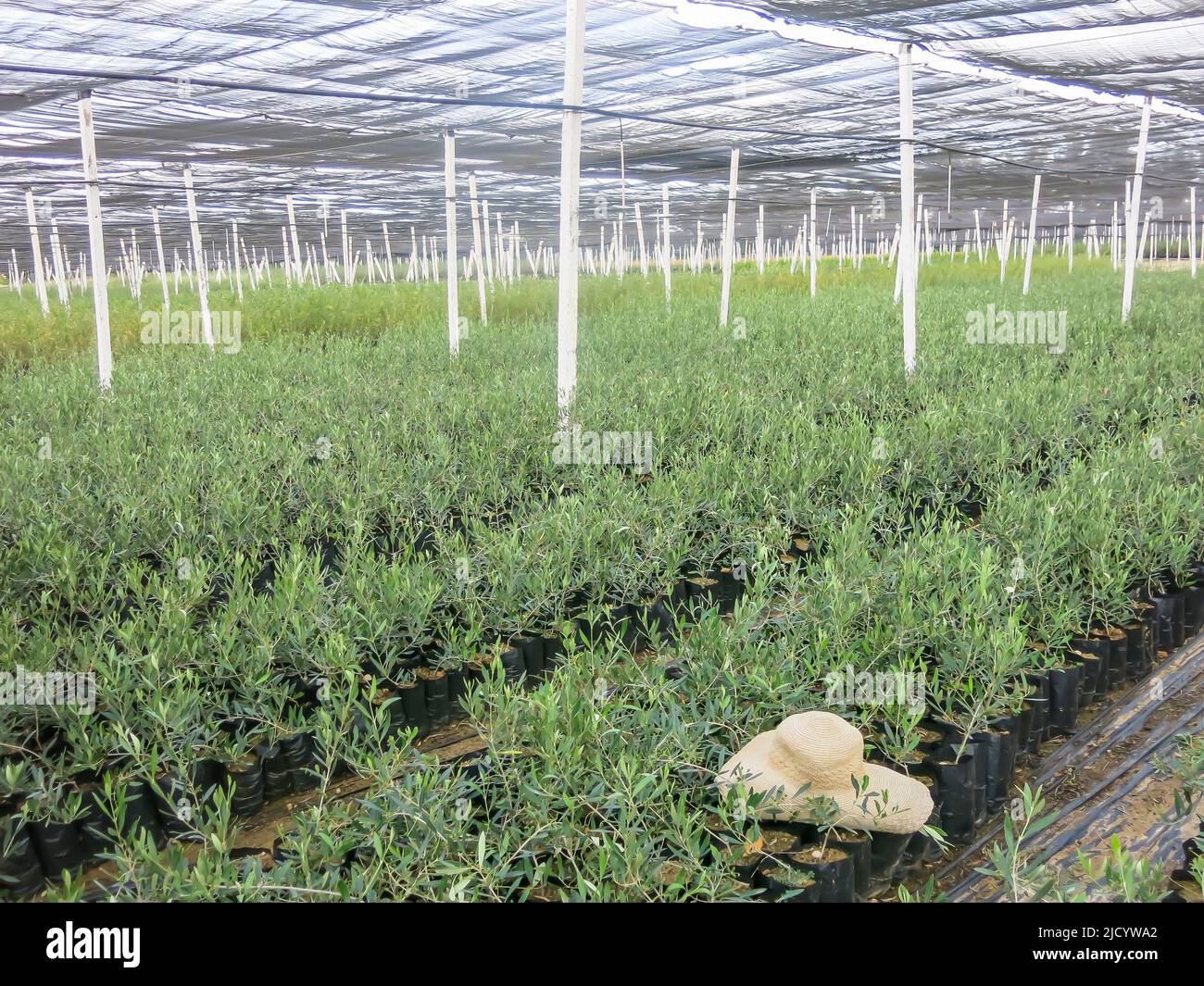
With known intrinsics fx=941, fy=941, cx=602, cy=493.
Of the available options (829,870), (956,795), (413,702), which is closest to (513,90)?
(413,702)

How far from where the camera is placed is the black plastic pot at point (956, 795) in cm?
284

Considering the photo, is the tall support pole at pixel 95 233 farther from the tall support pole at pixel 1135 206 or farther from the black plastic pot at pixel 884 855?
the tall support pole at pixel 1135 206

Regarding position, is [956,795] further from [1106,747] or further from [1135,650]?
[1135,650]

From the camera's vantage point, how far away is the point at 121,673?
9.93 feet

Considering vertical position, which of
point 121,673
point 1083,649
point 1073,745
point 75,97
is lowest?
point 1073,745

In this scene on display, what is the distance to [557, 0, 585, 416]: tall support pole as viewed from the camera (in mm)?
5633

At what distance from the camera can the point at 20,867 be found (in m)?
2.70

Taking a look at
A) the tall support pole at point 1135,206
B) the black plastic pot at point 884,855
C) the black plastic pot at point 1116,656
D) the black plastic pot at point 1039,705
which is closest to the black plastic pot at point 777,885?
the black plastic pot at point 884,855

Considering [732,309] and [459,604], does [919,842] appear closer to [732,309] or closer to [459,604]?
[459,604]

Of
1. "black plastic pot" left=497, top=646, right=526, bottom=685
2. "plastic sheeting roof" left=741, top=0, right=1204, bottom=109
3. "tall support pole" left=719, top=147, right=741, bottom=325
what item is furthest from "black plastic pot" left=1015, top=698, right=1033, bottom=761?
"tall support pole" left=719, top=147, right=741, bottom=325

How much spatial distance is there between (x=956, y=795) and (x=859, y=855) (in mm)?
507

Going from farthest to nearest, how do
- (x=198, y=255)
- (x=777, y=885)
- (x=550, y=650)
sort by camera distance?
(x=198, y=255)
(x=550, y=650)
(x=777, y=885)
